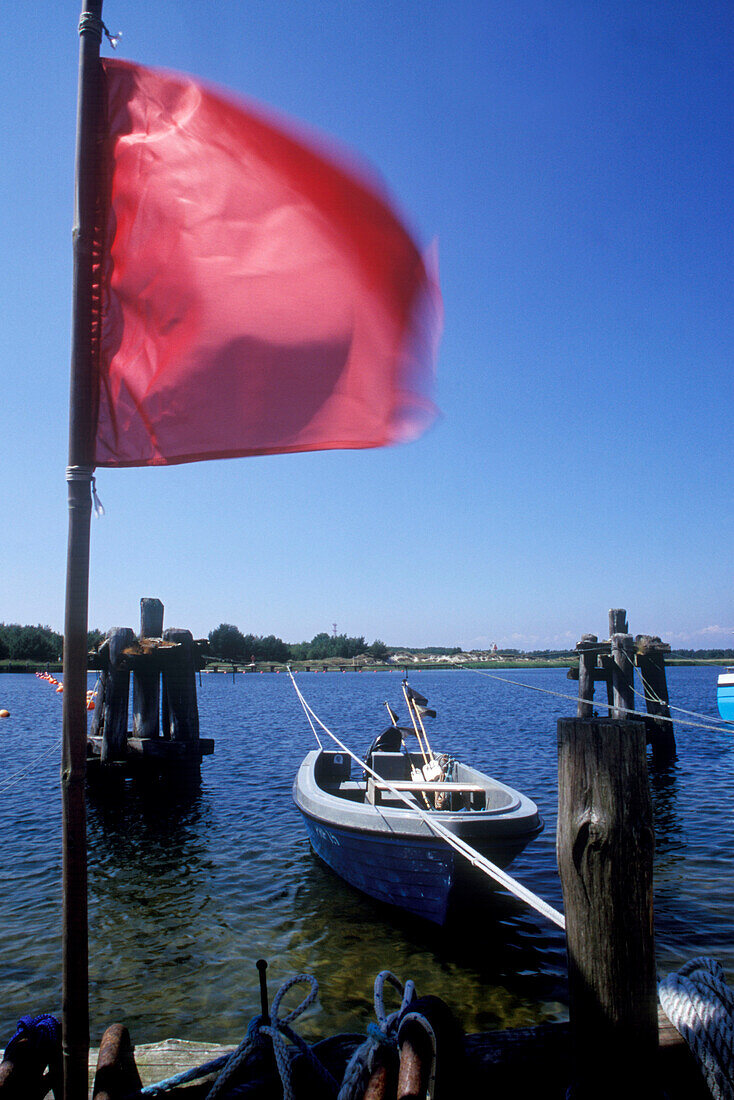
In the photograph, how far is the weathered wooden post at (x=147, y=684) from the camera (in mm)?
14758

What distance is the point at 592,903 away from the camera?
2619mm

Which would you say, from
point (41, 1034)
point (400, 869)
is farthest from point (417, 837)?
point (41, 1034)

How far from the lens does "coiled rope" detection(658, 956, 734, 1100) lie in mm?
2814

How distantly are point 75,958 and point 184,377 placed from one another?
2635 mm

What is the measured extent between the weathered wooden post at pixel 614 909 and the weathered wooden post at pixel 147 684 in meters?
13.2

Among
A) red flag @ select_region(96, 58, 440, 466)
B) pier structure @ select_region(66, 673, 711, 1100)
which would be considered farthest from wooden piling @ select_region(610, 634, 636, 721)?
red flag @ select_region(96, 58, 440, 466)

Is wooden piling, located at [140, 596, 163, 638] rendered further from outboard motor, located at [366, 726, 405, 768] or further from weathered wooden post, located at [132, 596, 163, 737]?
outboard motor, located at [366, 726, 405, 768]

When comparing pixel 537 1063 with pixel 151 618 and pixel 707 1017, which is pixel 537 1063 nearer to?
pixel 707 1017

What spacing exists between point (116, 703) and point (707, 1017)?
13.4 meters

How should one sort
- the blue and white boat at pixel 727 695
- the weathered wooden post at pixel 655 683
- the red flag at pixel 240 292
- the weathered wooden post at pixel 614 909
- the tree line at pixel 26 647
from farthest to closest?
1. the tree line at pixel 26 647
2. the blue and white boat at pixel 727 695
3. the weathered wooden post at pixel 655 683
4. the red flag at pixel 240 292
5. the weathered wooden post at pixel 614 909

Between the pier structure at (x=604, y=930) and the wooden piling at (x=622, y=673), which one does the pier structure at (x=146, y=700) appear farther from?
the pier structure at (x=604, y=930)

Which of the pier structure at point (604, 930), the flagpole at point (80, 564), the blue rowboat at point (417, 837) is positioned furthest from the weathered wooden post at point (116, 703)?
the pier structure at point (604, 930)

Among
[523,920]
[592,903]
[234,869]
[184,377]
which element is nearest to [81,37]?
[184,377]

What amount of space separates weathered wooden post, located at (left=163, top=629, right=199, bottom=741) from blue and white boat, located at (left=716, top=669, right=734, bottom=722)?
24544 mm
